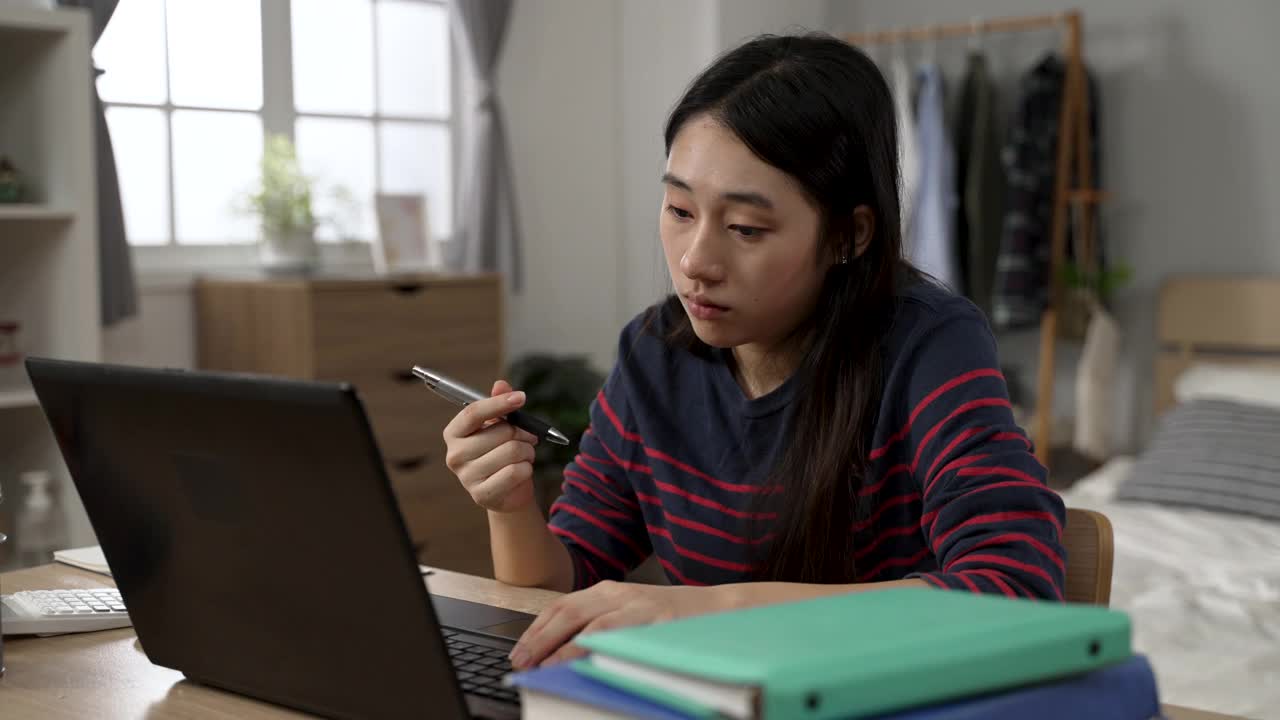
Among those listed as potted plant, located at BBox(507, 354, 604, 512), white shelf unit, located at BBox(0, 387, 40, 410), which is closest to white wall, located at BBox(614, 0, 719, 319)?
potted plant, located at BBox(507, 354, 604, 512)

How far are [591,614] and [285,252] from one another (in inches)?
107

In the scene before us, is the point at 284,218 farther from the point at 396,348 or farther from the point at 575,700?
the point at 575,700

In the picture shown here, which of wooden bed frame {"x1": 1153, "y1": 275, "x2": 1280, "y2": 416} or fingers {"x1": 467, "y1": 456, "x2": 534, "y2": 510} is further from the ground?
fingers {"x1": 467, "y1": 456, "x2": 534, "y2": 510}

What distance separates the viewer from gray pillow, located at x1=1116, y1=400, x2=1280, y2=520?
3.02m

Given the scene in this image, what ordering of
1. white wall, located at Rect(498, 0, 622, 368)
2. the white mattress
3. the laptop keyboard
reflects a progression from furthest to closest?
white wall, located at Rect(498, 0, 622, 368) → the white mattress → the laptop keyboard

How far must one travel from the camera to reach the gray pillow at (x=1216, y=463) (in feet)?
9.89

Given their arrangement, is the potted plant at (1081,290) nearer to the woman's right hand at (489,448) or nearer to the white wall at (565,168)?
the white wall at (565,168)

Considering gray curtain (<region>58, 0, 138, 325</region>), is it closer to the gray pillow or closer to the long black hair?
the long black hair

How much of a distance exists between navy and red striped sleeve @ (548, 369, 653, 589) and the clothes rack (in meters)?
2.77

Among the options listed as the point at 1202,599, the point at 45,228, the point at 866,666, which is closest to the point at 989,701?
the point at 866,666

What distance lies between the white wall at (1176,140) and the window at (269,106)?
6.35 ft

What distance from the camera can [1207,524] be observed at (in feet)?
9.59

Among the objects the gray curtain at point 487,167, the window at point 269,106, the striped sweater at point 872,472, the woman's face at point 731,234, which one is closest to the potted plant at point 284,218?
the window at point 269,106

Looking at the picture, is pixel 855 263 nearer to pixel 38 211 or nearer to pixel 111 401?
pixel 111 401
